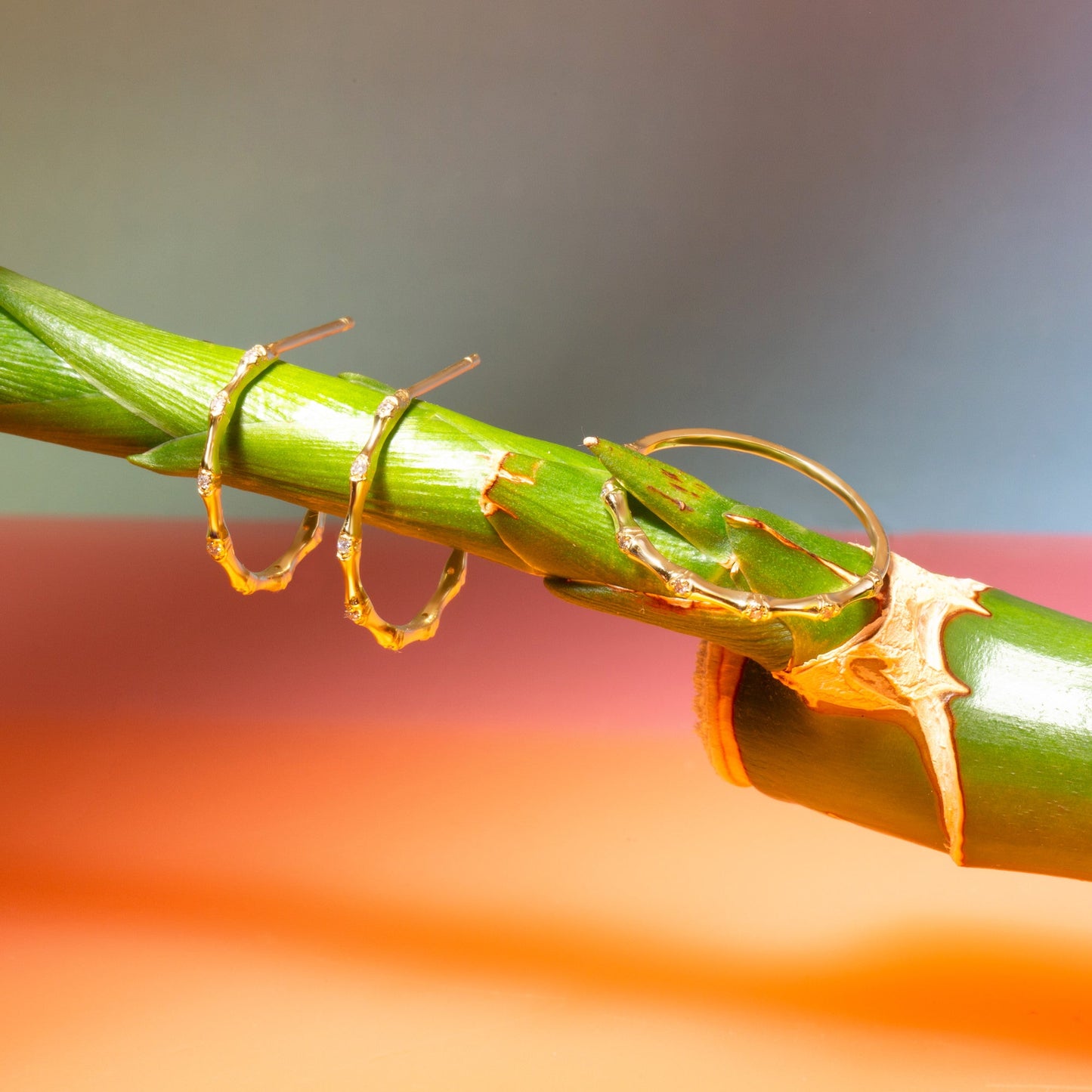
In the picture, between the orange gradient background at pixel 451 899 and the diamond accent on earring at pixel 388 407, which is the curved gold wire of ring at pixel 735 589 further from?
the orange gradient background at pixel 451 899

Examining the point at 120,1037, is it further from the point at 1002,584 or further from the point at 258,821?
the point at 1002,584

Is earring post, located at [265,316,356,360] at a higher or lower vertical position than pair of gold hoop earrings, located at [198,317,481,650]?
higher

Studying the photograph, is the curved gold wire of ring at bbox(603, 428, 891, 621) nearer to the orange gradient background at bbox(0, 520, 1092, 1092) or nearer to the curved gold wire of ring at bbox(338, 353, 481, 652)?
the curved gold wire of ring at bbox(338, 353, 481, 652)

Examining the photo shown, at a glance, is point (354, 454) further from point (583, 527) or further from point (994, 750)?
point (994, 750)

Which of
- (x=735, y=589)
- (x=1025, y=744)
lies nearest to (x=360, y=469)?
(x=735, y=589)

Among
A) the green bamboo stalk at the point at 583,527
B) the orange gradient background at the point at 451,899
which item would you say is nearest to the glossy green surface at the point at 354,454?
the green bamboo stalk at the point at 583,527

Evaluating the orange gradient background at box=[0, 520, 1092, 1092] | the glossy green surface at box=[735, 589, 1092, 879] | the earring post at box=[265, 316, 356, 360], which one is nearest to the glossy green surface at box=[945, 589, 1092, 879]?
the glossy green surface at box=[735, 589, 1092, 879]

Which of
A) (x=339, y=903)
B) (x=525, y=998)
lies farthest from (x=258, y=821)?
(x=525, y=998)
